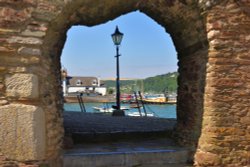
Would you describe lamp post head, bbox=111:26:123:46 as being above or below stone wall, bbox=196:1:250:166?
above

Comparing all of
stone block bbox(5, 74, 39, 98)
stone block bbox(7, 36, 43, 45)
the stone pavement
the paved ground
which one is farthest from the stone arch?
the stone pavement

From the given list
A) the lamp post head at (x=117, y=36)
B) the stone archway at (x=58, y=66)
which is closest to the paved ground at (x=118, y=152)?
the stone archway at (x=58, y=66)

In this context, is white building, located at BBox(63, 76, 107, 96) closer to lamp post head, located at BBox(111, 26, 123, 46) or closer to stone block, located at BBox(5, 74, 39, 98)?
lamp post head, located at BBox(111, 26, 123, 46)

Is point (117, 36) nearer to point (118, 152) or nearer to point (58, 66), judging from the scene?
point (58, 66)

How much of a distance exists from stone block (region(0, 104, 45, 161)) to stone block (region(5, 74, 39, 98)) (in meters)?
0.16

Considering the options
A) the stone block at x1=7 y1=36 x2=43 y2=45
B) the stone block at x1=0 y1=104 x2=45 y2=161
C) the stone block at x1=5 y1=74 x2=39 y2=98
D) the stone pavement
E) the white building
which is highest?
the white building

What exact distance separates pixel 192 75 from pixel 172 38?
3.22 ft

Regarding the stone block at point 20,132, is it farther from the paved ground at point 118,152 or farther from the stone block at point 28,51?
the paved ground at point 118,152

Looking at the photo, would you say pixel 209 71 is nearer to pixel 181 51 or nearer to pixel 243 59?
pixel 243 59

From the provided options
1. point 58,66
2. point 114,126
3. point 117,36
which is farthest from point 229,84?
point 117,36

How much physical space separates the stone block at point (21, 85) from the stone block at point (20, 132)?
158 millimetres

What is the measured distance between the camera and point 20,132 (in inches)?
199

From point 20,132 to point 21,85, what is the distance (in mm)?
623

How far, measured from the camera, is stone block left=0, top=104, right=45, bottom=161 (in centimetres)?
500
